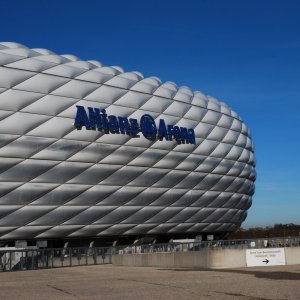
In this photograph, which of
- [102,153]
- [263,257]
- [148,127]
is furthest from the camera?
[148,127]

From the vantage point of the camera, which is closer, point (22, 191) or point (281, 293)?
point (281, 293)

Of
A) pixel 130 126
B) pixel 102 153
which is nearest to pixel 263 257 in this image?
pixel 102 153

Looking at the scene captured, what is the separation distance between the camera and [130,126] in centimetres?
3728

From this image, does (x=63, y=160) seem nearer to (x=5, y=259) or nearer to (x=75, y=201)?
(x=75, y=201)

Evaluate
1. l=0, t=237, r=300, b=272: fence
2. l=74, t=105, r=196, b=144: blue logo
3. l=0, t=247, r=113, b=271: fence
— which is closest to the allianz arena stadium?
l=74, t=105, r=196, b=144: blue logo

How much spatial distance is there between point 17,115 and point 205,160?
17477 mm

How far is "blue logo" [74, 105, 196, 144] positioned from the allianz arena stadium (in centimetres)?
7

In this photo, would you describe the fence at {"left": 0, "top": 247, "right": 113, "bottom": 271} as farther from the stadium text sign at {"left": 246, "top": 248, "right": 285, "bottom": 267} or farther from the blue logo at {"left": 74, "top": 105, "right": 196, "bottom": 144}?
the stadium text sign at {"left": 246, "top": 248, "right": 285, "bottom": 267}

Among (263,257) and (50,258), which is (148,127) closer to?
(50,258)

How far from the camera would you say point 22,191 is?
32.3 meters

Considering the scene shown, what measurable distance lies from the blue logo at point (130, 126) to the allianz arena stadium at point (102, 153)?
7 cm

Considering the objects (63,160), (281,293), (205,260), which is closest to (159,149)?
(63,160)

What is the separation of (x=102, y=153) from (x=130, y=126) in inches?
125

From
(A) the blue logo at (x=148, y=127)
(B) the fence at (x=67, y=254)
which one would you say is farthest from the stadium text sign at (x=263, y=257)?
(A) the blue logo at (x=148, y=127)
